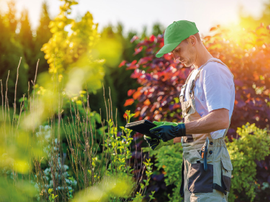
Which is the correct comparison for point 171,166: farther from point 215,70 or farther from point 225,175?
point 215,70

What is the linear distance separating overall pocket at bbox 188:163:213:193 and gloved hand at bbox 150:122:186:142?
249 millimetres

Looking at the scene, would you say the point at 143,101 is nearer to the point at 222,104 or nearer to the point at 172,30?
the point at 172,30

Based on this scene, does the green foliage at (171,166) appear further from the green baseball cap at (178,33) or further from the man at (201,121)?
the green baseball cap at (178,33)

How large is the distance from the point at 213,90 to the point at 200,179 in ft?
1.78

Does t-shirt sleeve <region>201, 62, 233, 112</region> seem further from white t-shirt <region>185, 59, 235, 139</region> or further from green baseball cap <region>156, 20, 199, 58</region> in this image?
green baseball cap <region>156, 20, 199, 58</region>

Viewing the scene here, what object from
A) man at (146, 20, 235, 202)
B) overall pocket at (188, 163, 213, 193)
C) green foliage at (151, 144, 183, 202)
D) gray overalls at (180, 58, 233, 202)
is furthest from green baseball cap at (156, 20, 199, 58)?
green foliage at (151, 144, 183, 202)

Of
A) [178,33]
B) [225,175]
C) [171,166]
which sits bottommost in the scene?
[171,166]

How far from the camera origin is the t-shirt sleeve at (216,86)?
4.73 feet

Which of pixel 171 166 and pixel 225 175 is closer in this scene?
pixel 225 175

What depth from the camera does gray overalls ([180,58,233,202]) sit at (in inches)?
59.9

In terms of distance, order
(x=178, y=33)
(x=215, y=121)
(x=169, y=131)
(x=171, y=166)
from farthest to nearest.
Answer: (x=171, y=166) → (x=178, y=33) → (x=169, y=131) → (x=215, y=121)

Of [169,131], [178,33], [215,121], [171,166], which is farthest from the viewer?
[171,166]

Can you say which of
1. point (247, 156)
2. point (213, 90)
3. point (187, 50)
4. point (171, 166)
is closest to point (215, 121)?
point (213, 90)

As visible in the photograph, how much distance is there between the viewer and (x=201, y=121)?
1.46 m
